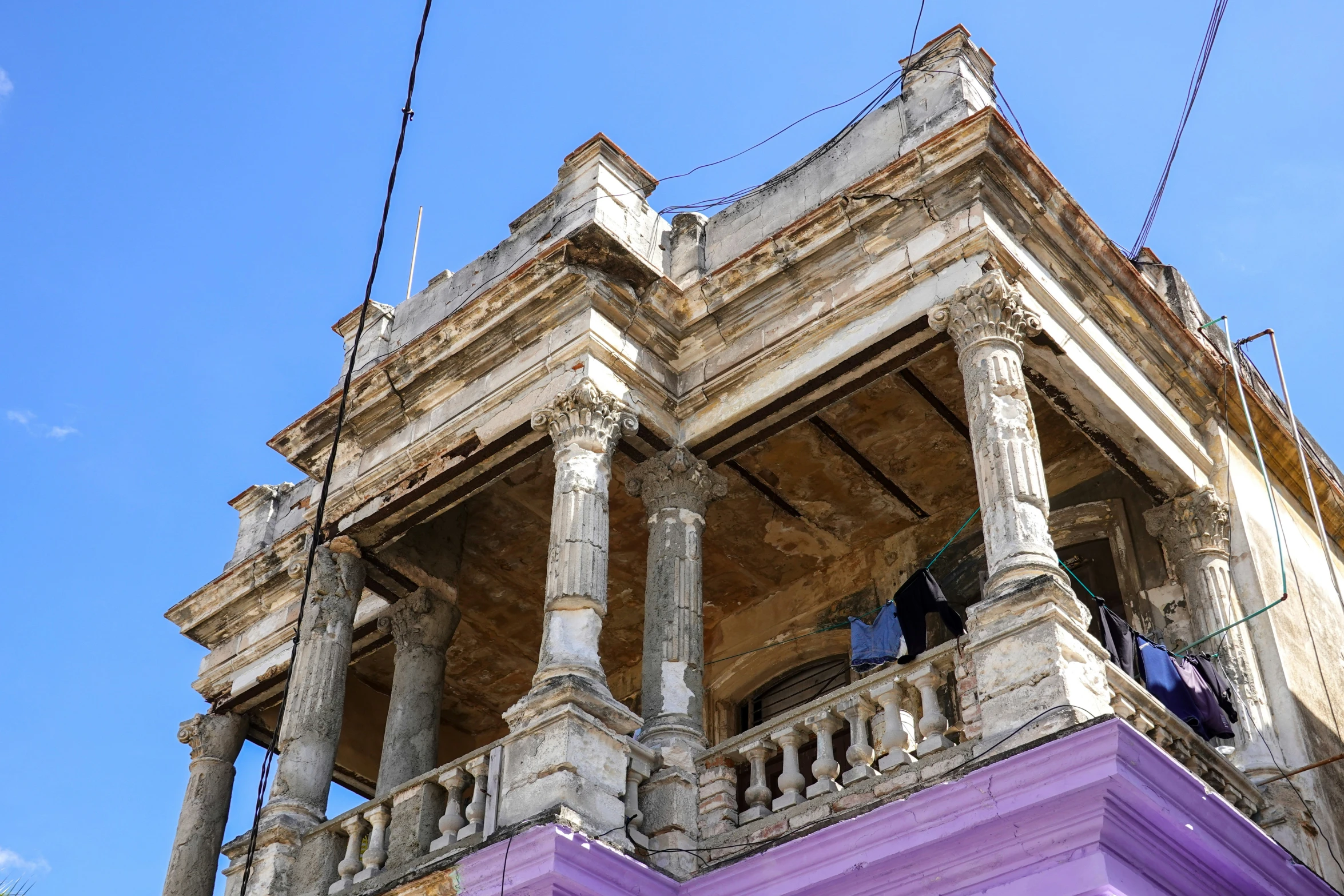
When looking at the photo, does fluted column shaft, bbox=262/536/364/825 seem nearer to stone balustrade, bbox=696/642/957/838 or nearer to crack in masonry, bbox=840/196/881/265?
stone balustrade, bbox=696/642/957/838

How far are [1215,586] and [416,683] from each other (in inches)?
248

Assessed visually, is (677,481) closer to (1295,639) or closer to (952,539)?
(952,539)

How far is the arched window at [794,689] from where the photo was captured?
1315cm

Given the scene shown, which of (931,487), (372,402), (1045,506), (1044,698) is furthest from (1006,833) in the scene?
(372,402)

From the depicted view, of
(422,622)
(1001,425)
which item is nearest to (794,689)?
(422,622)

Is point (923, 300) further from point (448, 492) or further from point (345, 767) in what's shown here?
point (345, 767)

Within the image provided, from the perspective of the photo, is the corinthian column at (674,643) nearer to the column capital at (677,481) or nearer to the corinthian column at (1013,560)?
the column capital at (677,481)

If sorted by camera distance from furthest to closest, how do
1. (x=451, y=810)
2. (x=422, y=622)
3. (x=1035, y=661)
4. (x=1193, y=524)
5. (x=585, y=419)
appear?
(x=422, y=622)
(x=1193, y=524)
(x=585, y=419)
(x=451, y=810)
(x=1035, y=661)

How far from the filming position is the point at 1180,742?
8.82 m

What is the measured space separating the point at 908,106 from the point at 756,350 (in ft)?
7.18

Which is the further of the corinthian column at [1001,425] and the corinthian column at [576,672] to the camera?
the corinthian column at [576,672]

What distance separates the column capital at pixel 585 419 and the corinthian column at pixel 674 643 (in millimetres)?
551

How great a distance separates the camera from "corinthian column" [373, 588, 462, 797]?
39.1 ft

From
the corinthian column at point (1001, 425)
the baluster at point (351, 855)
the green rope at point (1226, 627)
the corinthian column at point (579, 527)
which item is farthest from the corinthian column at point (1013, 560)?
the baluster at point (351, 855)
